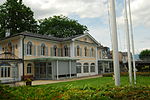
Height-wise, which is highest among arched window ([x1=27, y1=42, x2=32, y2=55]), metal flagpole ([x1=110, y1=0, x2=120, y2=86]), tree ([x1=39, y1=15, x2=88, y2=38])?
tree ([x1=39, y1=15, x2=88, y2=38])

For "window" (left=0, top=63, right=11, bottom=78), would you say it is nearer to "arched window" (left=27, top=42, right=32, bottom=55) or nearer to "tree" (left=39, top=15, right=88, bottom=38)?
"arched window" (left=27, top=42, right=32, bottom=55)

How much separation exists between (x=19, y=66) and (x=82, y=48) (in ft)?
40.3

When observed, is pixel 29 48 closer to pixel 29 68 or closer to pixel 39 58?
pixel 39 58

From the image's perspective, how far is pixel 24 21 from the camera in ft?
132

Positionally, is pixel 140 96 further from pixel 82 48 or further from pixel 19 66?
pixel 82 48

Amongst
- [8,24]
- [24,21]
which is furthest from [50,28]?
[8,24]

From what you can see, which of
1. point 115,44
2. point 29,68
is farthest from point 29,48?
point 115,44

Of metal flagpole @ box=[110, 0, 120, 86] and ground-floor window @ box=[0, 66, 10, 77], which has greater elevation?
metal flagpole @ box=[110, 0, 120, 86]

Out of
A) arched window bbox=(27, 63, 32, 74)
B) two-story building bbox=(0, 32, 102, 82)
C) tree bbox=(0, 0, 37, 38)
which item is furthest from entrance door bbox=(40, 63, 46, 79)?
tree bbox=(0, 0, 37, 38)

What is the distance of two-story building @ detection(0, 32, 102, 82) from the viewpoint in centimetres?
2366

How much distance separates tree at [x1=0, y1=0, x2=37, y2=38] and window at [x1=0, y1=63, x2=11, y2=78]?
53.6 feet

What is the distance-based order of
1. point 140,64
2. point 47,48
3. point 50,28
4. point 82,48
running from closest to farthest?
point 47,48 < point 82,48 < point 140,64 < point 50,28

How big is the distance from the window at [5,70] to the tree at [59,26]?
82.3ft

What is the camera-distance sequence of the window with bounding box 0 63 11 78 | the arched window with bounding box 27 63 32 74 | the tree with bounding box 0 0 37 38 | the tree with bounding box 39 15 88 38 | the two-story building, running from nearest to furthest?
the window with bounding box 0 63 11 78, the two-story building, the arched window with bounding box 27 63 32 74, the tree with bounding box 0 0 37 38, the tree with bounding box 39 15 88 38
